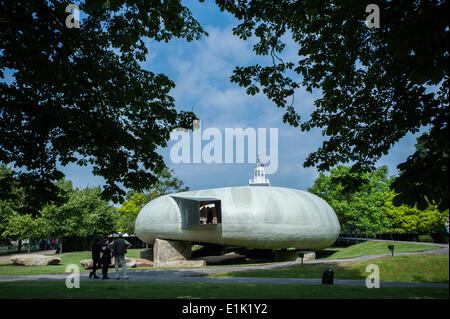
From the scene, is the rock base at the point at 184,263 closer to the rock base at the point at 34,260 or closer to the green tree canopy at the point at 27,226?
the rock base at the point at 34,260

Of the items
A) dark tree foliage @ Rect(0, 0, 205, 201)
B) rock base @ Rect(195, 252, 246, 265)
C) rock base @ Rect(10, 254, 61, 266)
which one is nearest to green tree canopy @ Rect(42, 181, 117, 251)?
rock base @ Rect(10, 254, 61, 266)

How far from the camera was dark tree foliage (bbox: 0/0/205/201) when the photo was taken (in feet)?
24.8

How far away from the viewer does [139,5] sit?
8828 millimetres

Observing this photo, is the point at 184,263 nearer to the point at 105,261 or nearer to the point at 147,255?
the point at 147,255

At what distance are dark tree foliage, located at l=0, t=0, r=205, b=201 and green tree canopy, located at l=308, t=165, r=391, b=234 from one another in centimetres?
3143

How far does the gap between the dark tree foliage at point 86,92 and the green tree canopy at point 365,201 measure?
3143cm

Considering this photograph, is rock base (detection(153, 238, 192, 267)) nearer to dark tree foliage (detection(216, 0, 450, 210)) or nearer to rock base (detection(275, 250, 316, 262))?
rock base (detection(275, 250, 316, 262))

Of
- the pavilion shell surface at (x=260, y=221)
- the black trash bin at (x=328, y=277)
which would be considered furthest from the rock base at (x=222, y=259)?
the black trash bin at (x=328, y=277)

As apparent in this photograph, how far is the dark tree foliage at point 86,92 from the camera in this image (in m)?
7.57

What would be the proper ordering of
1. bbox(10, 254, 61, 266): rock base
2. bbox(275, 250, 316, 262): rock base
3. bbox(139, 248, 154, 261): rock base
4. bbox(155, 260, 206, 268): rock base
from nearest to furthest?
bbox(10, 254, 61, 266): rock base → bbox(155, 260, 206, 268): rock base → bbox(275, 250, 316, 262): rock base → bbox(139, 248, 154, 261): rock base

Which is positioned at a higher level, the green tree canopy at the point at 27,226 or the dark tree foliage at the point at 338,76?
the dark tree foliage at the point at 338,76
